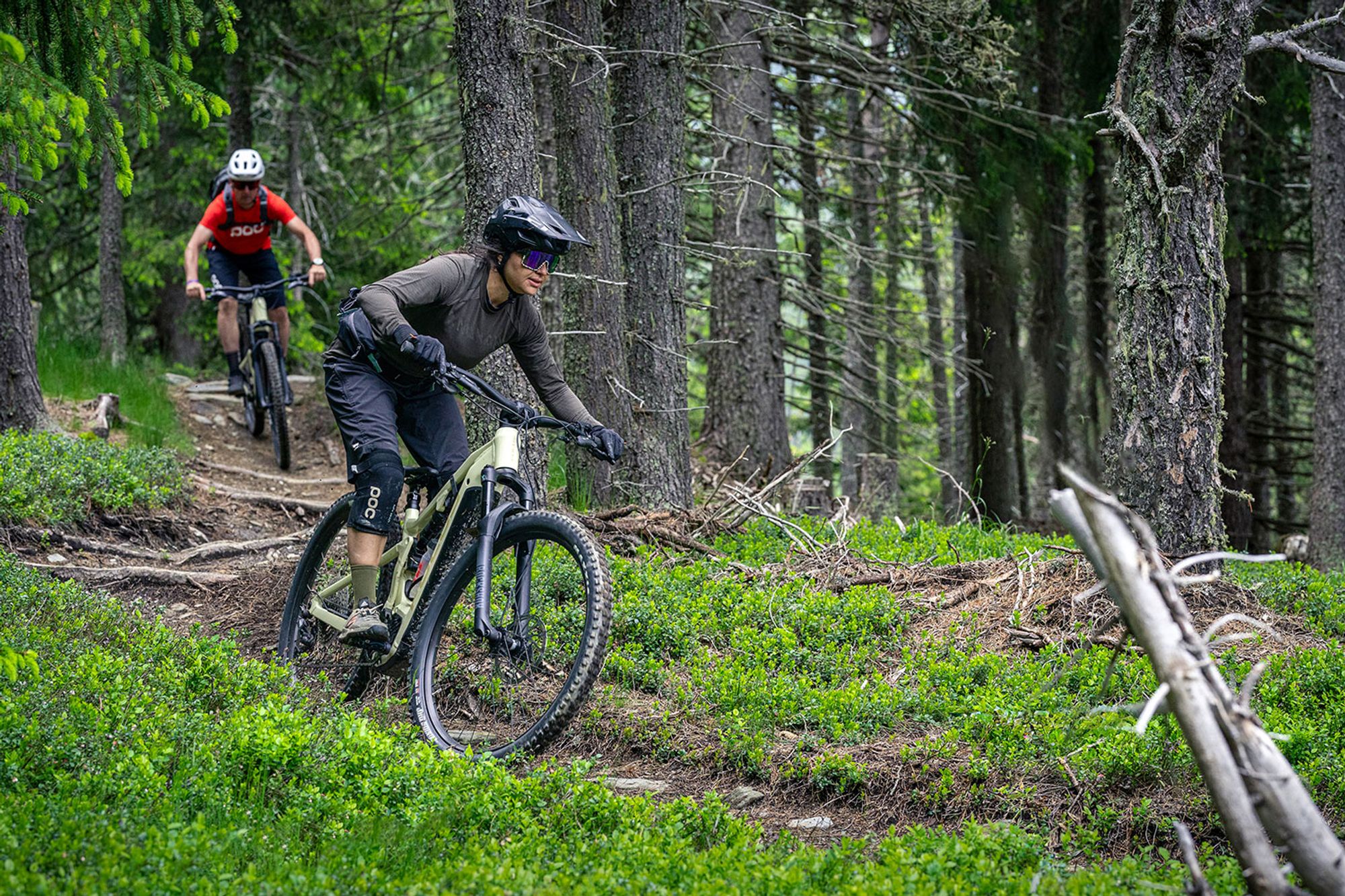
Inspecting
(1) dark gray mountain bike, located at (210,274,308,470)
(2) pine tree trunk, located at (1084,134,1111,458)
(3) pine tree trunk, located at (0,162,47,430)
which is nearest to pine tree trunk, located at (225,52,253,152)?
(1) dark gray mountain bike, located at (210,274,308,470)

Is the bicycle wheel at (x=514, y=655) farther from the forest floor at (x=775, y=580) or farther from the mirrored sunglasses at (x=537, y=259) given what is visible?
the mirrored sunglasses at (x=537, y=259)

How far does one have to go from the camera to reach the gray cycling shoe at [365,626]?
19.5 ft

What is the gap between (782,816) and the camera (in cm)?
490

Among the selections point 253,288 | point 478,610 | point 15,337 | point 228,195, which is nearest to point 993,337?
point 253,288

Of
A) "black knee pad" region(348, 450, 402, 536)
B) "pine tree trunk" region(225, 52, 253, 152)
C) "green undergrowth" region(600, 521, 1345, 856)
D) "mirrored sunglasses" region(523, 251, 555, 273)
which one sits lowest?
"green undergrowth" region(600, 521, 1345, 856)

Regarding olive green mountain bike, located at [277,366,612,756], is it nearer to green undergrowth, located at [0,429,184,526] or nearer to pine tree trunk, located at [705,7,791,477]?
green undergrowth, located at [0,429,184,526]

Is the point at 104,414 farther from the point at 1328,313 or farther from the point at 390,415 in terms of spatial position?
the point at 1328,313

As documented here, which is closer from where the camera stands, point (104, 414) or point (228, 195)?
point (228, 195)

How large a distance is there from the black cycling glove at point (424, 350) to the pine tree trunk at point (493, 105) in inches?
101

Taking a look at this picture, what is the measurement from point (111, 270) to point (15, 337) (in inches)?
216

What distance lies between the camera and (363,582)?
20.1 feet

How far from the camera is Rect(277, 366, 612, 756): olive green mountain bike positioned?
16.8 feet

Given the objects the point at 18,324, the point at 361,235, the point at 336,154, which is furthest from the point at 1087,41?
the point at 18,324

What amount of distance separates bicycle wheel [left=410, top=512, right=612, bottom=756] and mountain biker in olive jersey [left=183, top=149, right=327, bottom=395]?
18.8 ft
